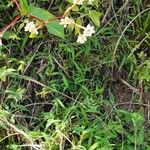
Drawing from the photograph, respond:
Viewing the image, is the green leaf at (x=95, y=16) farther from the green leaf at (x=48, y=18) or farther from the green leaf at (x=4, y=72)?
the green leaf at (x=4, y=72)

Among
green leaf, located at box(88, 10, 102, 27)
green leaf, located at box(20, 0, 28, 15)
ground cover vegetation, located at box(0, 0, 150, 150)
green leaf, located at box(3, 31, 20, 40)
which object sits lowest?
ground cover vegetation, located at box(0, 0, 150, 150)

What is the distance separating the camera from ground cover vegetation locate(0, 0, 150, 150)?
227cm

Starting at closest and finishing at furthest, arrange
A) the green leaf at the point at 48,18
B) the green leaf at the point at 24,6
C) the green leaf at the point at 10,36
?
the green leaf at the point at 24,6 < the green leaf at the point at 48,18 < the green leaf at the point at 10,36

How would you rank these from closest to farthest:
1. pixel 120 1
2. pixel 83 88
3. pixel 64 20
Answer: pixel 64 20 → pixel 83 88 → pixel 120 1

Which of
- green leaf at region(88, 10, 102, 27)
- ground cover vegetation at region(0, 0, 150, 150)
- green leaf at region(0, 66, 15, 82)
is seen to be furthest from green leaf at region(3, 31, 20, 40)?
green leaf at region(88, 10, 102, 27)

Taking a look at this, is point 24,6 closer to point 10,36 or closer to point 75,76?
point 10,36

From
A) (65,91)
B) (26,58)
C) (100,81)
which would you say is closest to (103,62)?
(100,81)

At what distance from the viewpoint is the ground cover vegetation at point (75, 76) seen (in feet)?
7.44

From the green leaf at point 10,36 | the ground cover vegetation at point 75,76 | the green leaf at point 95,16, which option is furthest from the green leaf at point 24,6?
the green leaf at point 95,16

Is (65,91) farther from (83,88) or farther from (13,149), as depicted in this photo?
(13,149)

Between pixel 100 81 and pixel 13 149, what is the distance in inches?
26.2

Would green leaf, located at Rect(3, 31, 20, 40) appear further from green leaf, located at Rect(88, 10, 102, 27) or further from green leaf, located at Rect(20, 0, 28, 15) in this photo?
green leaf, located at Rect(88, 10, 102, 27)

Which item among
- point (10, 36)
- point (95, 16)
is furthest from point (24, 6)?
point (95, 16)

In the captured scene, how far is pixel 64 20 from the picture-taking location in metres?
2.20
